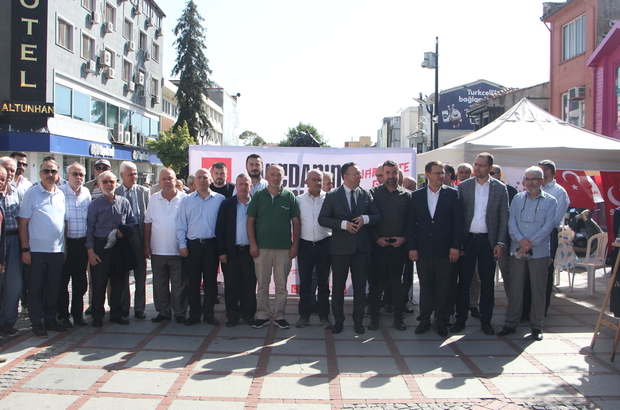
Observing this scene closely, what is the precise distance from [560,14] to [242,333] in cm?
1981

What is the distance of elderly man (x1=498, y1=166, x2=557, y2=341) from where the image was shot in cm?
544

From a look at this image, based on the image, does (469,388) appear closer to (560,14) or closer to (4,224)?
(4,224)

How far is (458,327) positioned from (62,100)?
22285 mm

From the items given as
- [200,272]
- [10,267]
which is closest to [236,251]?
[200,272]

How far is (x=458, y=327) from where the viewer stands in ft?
18.7

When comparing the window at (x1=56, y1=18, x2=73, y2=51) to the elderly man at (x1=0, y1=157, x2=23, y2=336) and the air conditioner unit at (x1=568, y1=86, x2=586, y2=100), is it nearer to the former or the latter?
the elderly man at (x1=0, y1=157, x2=23, y2=336)

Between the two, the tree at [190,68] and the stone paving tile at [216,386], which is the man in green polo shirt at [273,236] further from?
the tree at [190,68]

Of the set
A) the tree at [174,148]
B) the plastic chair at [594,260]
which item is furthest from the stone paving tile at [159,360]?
the tree at [174,148]

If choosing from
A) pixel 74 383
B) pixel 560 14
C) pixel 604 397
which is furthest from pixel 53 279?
pixel 560 14

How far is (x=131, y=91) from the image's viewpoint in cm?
3145

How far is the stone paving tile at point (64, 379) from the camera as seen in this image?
3990 millimetres

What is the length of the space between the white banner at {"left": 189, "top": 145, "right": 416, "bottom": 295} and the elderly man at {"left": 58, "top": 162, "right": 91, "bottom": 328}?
164 centimetres

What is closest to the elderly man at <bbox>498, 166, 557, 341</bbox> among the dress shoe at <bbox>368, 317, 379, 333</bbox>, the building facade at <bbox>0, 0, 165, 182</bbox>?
the dress shoe at <bbox>368, 317, 379, 333</bbox>

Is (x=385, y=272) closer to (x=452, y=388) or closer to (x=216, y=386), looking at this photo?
(x=452, y=388)
